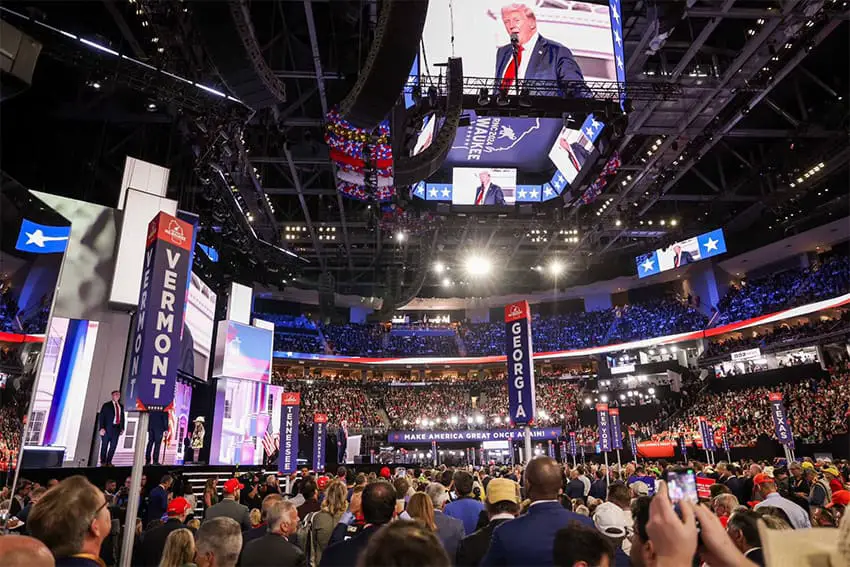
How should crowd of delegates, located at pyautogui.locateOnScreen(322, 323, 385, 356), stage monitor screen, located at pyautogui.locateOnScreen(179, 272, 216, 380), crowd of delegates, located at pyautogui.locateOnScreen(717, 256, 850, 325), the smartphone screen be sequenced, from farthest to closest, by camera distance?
crowd of delegates, located at pyautogui.locateOnScreen(322, 323, 385, 356) → crowd of delegates, located at pyautogui.locateOnScreen(717, 256, 850, 325) → stage monitor screen, located at pyautogui.locateOnScreen(179, 272, 216, 380) → the smartphone screen

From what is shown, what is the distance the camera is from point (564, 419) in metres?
32.2

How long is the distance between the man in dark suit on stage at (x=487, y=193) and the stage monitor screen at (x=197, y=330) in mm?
9393

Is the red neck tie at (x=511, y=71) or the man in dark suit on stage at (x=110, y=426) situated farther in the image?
the man in dark suit on stage at (x=110, y=426)

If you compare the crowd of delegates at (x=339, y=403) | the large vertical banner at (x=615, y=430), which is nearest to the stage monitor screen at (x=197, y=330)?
the crowd of delegates at (x=339, y=403)

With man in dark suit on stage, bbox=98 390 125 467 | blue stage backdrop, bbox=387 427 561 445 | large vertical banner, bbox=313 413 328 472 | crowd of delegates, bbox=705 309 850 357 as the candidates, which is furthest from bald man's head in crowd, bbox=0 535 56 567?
crowd of delegates, bbox=705 309 850 357

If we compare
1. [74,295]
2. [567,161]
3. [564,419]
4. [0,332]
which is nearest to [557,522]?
[0,332]

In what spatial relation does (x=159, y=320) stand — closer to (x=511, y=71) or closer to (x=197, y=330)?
(x=511, y=71)

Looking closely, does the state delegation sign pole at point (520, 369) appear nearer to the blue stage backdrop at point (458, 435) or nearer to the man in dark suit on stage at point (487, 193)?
the man in dark suit on stage at point (487, 193)

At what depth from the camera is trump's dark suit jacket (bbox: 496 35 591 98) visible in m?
10.2

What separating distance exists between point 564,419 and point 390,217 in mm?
20743

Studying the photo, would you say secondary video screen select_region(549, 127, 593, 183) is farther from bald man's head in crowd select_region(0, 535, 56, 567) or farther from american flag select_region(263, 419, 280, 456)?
american flag select_region(263, 419, 280, 456)

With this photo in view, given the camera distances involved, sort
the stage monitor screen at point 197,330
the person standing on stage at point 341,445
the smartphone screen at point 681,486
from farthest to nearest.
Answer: the person standing on stage at point 341,445 < the stage monitor screen at point 197,330 < the smartphone screen at point 681,486

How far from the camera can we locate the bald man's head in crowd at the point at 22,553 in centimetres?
139

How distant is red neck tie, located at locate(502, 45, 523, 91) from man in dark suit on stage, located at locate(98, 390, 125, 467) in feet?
36.2
